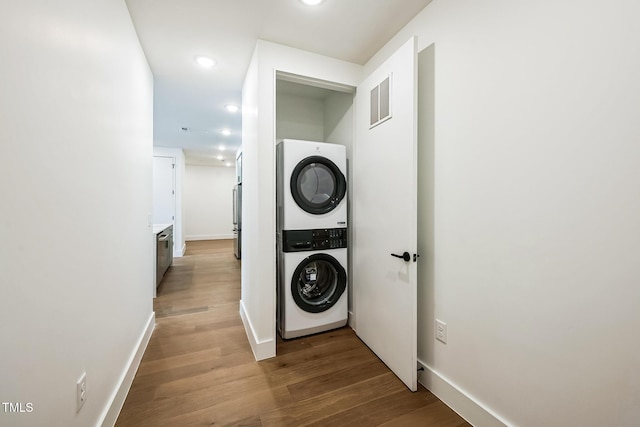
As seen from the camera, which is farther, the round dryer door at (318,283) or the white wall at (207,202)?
the white wall at (207,202)

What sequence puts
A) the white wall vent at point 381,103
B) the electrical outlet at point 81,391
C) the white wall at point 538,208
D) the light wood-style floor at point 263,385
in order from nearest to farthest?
the white wall at point 538,208 < the electrical outlet at point 81,391 < the light wood-style floor at point 263,385 < the white wall vent at point 381,103

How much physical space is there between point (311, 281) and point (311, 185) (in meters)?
0.96

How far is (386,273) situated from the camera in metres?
1.82

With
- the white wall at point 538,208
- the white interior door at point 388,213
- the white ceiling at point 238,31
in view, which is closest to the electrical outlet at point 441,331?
the white wall at point 538,208

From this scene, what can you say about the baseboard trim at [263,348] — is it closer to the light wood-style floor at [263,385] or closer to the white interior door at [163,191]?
the light wood-style floor at [263,385]

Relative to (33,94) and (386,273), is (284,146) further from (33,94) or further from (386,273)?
(33,94)

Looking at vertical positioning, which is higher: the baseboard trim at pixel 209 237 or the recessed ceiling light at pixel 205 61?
the recessed ceiling light at pixel 205 61

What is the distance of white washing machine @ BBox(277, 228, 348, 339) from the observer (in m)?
2.17

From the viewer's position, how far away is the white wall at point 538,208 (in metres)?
0.85

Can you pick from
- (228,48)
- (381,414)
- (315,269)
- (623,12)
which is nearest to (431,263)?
(381,414)

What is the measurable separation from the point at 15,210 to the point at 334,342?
6.98ft

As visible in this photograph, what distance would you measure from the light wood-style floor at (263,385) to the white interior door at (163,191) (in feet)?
11.6

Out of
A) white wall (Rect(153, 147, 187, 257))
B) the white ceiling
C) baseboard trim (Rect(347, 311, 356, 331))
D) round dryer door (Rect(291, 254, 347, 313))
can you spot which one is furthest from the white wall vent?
white wall (Rect(153, 147, 187, 257))

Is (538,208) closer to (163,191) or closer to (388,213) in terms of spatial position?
(388,213)
